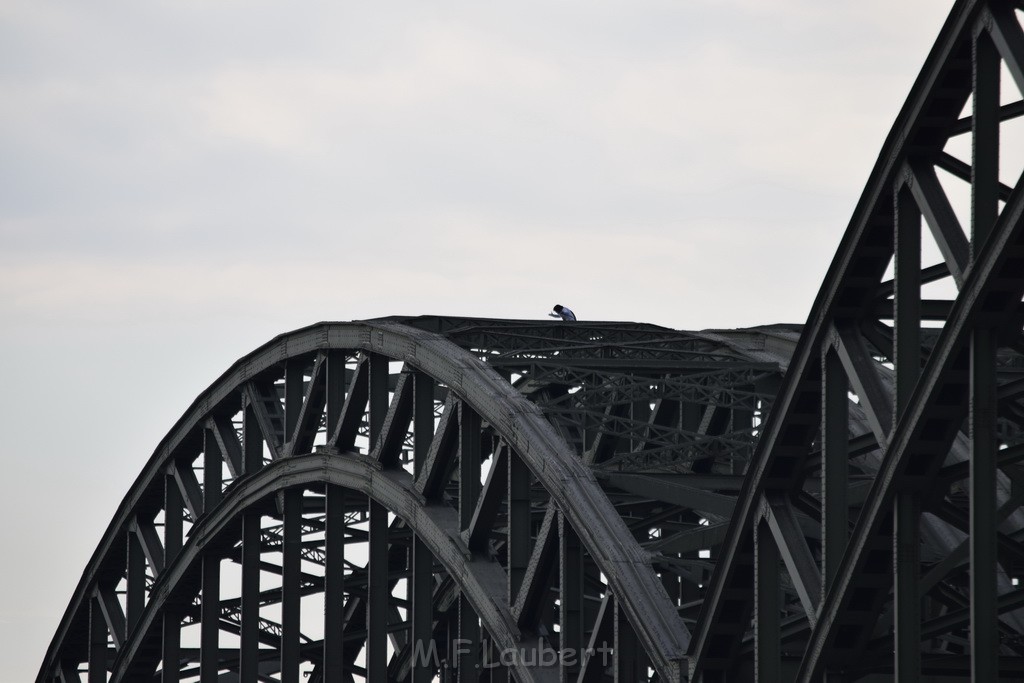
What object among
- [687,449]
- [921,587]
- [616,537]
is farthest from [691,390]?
[921,587]

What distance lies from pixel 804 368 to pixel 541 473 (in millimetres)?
5281

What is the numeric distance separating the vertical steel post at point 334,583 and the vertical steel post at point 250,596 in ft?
11.3

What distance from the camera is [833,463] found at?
65.5 feet

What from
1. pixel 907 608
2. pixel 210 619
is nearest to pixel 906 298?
pixel 907 608

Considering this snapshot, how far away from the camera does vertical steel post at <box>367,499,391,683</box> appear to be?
31203 millimetres

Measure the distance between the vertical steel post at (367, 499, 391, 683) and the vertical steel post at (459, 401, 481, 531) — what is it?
123 inches

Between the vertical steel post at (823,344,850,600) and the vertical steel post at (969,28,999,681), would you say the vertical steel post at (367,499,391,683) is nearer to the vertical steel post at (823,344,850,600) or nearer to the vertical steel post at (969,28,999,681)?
the vertical steel post at (823,344,850,600)

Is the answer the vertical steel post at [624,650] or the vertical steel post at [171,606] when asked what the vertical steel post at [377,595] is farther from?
the vertical steel post at [171,606]

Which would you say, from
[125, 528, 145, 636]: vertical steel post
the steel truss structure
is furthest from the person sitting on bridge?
[125, 528, 145, 636]: vertical steel post

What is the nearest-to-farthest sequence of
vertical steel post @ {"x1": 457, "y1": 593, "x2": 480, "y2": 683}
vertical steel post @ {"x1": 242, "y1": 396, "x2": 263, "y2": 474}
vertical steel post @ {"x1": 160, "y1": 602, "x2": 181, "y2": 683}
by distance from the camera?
1. vertical steel post @ {"x1": 457, "y1": 593, "x2": 480, "y2": 683}
2. vertical steel post @ {"x1": 242, "y1": 396, "x2": 263, "y2": 474}
3. vertical steel post @ {"x1": 160, "y1": 602, "x2": 181, "y2": 683}

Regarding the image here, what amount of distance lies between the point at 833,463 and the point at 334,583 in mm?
14129

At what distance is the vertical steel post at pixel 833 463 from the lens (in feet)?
65.5

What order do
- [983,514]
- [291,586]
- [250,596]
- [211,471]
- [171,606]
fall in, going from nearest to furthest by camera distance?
[983,514]
[291,586]
[250,596]
[211,471]
[171,606]

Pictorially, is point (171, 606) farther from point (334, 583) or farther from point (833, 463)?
point (833, 463)
